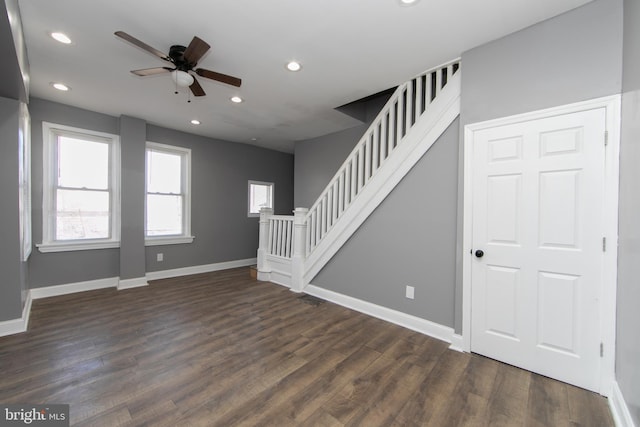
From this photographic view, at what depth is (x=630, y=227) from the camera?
5.14 feet

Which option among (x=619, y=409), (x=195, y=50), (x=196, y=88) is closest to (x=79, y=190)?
(x=196, y=88)

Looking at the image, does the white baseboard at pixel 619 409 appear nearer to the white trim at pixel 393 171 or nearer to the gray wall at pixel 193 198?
the white trim at pixel 393 171

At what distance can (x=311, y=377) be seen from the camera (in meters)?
1.99

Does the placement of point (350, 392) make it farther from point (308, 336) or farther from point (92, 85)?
point (92, 85)

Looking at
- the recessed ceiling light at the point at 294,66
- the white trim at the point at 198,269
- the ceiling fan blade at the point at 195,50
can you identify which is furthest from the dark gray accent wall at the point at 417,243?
the white trim at the point at 198,269

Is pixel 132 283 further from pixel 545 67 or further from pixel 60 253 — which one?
pixel 545 67

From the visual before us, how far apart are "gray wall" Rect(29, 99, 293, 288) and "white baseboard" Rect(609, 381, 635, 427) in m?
5.49

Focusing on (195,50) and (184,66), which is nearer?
(195,50)

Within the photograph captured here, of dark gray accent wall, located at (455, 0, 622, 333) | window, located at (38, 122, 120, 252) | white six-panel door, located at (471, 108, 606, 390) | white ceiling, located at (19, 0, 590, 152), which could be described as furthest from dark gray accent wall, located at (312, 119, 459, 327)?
window, located at (38, 122, 120, 252)

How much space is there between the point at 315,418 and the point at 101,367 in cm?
176

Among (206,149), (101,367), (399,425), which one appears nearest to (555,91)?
(399,425)

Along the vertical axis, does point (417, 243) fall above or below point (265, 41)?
below

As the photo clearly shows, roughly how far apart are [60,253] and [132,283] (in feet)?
3.32

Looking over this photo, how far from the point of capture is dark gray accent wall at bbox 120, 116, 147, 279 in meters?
4.18
